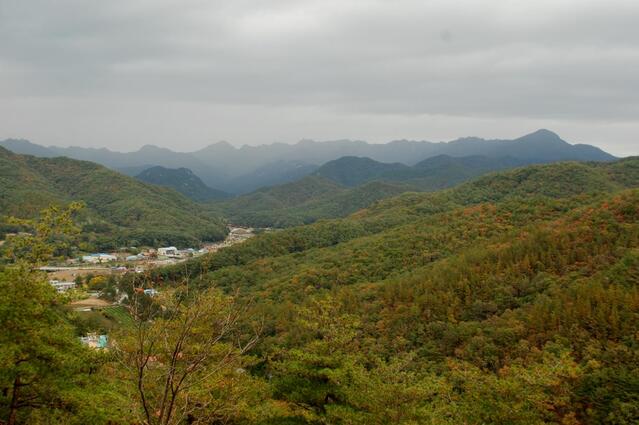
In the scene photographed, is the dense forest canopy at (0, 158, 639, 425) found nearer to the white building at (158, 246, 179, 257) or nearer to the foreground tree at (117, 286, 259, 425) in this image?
the foreground tree at (117, 286, 259, 425)

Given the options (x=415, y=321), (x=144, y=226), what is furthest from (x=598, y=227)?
(x=144, y=226)

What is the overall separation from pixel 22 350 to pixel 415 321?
27717 mm

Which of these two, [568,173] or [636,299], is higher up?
[568,173]

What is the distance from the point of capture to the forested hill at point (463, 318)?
1264 cm

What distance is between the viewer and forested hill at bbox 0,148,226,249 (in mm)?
99312

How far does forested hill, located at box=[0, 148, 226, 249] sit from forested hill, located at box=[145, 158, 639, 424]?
43836 millimetres

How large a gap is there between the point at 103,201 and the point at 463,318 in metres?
125

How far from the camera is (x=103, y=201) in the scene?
424ft

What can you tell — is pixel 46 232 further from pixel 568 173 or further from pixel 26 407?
pixel 568 173

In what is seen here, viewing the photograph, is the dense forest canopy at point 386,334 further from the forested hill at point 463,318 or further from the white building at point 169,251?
the white building at point 169,251

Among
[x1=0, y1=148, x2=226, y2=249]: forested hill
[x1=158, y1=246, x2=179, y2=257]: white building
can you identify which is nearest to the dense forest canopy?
[x1=158, y1=246, x2=179, y2=257]: white building

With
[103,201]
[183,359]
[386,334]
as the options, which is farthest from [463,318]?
[103,201]

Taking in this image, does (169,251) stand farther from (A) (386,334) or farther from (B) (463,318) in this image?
(B) (463,318)

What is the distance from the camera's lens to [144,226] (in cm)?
11544
